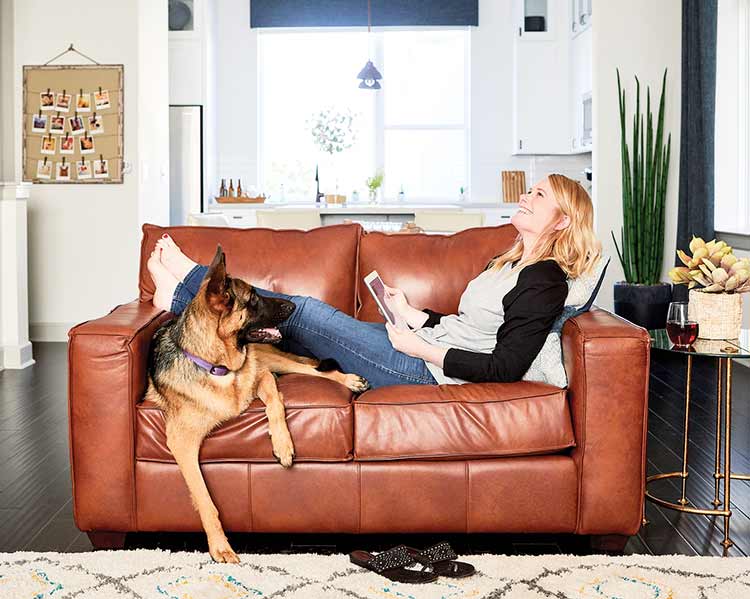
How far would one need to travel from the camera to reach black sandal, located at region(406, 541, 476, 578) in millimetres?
2438

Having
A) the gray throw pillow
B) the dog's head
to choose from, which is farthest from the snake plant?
the dog's head

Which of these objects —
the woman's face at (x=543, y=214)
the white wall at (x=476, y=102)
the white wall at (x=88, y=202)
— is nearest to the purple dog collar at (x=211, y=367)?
the woman's face at (x=543, y=214)

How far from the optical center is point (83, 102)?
6418 millimetres

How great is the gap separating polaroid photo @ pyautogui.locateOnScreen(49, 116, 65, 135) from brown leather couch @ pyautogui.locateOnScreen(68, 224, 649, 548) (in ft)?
13.4

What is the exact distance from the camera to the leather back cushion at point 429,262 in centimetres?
335

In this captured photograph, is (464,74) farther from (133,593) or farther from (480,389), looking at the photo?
(133,593)

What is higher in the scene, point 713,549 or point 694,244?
point 694,244

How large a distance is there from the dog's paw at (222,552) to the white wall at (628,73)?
180 inches

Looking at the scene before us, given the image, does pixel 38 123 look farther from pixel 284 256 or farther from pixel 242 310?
pixel 242 310

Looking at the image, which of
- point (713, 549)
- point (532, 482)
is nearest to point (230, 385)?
point (532, 482)

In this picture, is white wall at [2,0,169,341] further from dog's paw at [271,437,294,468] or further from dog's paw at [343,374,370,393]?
dog's paw at [271,437,294,468]

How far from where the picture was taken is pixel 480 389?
A: 8.90 feet

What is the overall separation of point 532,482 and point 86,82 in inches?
189

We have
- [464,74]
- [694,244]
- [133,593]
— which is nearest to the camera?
[133,593]
